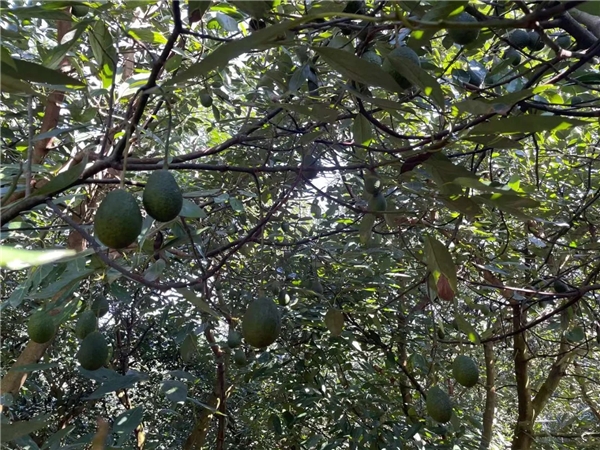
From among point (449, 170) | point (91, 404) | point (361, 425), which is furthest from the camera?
point (91, 404)

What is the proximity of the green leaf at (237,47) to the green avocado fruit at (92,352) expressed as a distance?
36.9 inches

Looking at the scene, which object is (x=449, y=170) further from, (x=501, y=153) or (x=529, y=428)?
(x=529, y=428)

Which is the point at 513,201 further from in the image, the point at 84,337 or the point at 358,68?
the point at 84,337

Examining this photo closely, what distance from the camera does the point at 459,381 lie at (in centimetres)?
144

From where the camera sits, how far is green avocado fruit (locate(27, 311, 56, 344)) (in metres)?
1.26

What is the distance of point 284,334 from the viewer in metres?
2.70

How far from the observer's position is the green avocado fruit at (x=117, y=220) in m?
0.75

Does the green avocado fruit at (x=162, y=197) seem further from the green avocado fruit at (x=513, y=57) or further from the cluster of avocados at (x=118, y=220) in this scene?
the green avocado fruit at (x=513, y=57)

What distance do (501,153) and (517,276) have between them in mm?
682

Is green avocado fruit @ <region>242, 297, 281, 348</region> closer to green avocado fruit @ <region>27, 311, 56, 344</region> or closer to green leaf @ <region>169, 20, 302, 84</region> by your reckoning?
green avocado fruit @ <region>27, 311, 56, 344</region>

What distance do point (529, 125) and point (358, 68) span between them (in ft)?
0.69

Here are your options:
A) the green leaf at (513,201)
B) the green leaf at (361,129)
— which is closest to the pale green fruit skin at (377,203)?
the green leaf at (361,129)

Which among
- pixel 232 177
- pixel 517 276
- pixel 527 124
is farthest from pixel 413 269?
pixel 527 124

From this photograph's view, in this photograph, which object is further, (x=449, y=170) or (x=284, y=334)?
(x=284, y=334)
